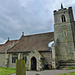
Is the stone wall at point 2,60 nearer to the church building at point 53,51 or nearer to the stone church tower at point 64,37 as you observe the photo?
the church building at point 53,51

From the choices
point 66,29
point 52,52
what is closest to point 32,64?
point 52,52

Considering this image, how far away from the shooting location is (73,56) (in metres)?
17.0

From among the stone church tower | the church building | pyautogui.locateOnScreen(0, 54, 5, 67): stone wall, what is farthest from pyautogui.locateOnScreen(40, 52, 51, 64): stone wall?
Answer: pyautogui.locateOnScreen(0, 54, 5, 67): stone wall

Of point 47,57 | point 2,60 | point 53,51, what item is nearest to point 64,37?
point 53,51

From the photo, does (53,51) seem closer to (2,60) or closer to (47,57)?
(47,57)

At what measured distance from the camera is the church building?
15973 mm

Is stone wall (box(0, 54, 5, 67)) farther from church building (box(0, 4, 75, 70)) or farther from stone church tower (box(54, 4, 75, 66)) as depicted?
stone church tower (box(54, 4, 75, 66))

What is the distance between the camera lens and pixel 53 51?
16.2 metres

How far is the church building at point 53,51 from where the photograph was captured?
52.4 feet

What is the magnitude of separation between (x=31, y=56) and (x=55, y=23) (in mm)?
10666

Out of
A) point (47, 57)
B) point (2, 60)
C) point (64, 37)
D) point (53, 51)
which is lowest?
point (2, 60)

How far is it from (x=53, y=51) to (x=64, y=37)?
4947 millimetres

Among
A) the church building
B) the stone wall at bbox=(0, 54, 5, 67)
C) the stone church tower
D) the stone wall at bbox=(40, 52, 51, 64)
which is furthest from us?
the stone wall at bbox=(0, 54, 5, 67)

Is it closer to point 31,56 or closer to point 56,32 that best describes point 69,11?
point 56,32
